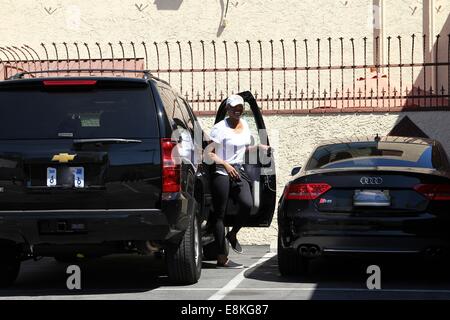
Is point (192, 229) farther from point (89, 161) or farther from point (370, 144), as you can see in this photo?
point (370, 144)

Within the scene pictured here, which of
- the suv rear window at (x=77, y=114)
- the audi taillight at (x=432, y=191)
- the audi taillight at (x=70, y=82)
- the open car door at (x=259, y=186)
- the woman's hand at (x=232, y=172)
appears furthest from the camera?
the open car door at (x=259, y=186)

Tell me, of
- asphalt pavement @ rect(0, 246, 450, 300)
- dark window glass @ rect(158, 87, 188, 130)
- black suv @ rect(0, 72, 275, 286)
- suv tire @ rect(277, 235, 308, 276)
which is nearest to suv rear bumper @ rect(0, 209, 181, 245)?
black suv @ rect(0, 72, 275, 286)

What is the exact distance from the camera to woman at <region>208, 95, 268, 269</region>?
9578 millimetres

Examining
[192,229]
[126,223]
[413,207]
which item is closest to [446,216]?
[413,207]

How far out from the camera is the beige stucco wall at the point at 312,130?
13.2 m

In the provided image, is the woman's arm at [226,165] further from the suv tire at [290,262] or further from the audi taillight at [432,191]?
the audi taillight at [432,191]

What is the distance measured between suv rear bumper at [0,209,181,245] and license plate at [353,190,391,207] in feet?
5.96

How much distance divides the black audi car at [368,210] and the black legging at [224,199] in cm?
97

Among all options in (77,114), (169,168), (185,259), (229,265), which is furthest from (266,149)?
(77,114)

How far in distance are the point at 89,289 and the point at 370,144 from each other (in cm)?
321

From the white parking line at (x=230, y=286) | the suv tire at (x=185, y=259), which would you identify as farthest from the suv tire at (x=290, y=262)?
the suv tire at (x=185, y=259)

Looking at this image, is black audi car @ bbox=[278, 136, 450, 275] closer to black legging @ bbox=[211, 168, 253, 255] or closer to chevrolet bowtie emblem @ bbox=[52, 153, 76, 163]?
black legging @ bbox=[211, 168, 253, 255]

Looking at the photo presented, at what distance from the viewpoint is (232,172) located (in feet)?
31.3

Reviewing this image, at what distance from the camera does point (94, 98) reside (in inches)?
314
